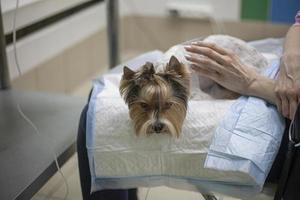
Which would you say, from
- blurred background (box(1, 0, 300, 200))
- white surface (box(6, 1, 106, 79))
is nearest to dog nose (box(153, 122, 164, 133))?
blurred background (box(1, 0, 300, 200))

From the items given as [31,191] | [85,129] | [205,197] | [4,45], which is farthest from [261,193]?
[4,45]

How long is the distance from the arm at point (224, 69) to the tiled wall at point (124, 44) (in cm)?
116

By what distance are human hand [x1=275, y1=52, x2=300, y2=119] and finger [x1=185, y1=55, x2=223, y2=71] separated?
0.15 metres

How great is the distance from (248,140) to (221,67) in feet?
0.74

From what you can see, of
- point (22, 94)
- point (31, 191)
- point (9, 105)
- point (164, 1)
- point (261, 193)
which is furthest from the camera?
point (164, 1)

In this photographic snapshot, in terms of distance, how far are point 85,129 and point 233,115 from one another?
0.35 metres

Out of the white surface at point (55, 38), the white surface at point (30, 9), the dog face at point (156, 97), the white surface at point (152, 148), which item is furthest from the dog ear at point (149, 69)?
the white surface at point (55, 38)

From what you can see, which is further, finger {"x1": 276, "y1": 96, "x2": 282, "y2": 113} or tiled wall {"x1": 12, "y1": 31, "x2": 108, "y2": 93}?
tiled wall {"x1": 12, "y1": 31, "x2": 108, "y2": 93}

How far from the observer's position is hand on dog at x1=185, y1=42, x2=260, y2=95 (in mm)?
1116

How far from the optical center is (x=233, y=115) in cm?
103

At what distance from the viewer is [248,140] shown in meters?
0.98

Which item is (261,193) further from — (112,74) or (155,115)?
(112,74)

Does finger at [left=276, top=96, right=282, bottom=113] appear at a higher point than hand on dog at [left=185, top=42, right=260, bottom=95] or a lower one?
lower

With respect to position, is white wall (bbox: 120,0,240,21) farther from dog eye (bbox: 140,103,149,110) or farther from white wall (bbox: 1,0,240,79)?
dog eye (bbox: 140,103,149,110)
